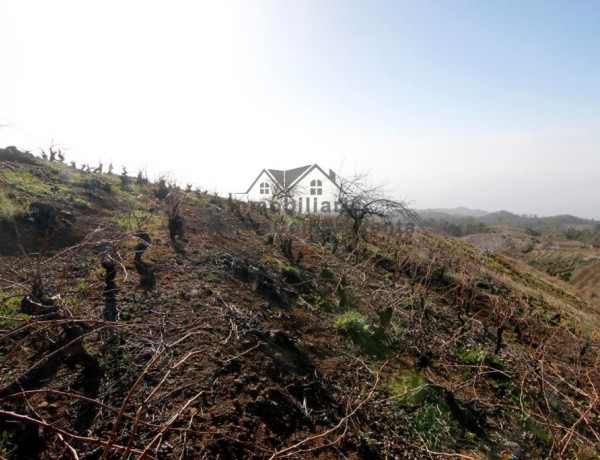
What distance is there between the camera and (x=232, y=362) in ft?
9.82

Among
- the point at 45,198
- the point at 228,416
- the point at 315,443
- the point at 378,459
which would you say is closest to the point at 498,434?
the point at 378,459

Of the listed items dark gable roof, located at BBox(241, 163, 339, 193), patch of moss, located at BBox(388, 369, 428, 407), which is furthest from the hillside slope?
dark gable roof, located at BBox(241, 163, 339, 193)

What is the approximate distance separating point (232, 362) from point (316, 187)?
44.7ft

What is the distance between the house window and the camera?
15866mm

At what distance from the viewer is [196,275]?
185 inches

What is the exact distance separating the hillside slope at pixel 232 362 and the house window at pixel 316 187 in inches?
365

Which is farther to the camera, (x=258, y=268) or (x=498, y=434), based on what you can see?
(x=258, y=268)

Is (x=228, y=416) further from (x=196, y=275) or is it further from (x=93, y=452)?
(x=196, y=275)

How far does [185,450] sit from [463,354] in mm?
4014

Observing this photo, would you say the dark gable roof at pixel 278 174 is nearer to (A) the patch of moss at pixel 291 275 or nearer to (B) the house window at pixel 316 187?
(B) the house window at pixel 316 187

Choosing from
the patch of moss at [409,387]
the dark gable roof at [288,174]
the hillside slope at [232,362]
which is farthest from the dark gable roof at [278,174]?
the patch of moss at [409,387]

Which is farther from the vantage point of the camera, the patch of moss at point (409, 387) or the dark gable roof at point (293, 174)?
the dark gable roof at point (293, 174)

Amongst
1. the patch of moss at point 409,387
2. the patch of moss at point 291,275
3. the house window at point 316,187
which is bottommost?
the patch of moss at point 409,387

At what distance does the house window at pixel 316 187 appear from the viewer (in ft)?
52.1
